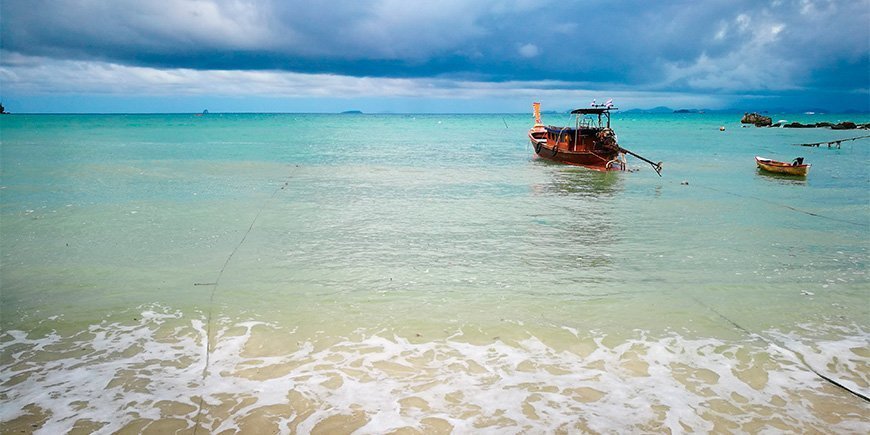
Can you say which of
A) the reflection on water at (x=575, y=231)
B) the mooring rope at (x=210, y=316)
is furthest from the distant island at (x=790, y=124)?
A: the mooring rope at (x=210, y=316)

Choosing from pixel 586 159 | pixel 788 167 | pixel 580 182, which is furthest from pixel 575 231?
pixel 788 167

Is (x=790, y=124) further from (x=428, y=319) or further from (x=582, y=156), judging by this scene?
(x=428, y=319)

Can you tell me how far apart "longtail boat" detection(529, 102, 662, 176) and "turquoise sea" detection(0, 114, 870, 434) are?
549 inches

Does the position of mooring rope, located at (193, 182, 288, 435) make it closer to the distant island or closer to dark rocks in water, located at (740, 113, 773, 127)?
the distant island

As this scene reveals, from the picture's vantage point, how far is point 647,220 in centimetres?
1675

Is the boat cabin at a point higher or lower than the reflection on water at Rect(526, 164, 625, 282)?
higher

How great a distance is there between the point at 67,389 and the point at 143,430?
59.3 inches

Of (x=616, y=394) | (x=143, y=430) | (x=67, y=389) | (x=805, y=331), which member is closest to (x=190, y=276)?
(x=67, y=389)

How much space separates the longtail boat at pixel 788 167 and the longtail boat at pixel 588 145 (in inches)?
224

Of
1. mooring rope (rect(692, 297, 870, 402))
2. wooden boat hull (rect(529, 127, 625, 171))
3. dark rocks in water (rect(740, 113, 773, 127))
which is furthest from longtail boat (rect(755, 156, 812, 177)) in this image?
dark rocks in water (rect(740, 113, 773, 127))

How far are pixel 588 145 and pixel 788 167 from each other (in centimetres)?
1072

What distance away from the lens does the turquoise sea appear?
19.4ft

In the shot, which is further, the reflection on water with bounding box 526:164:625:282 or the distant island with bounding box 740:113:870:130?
the distant island with bounding box 740:113:870:130

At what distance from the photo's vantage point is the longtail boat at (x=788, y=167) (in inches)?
1115
